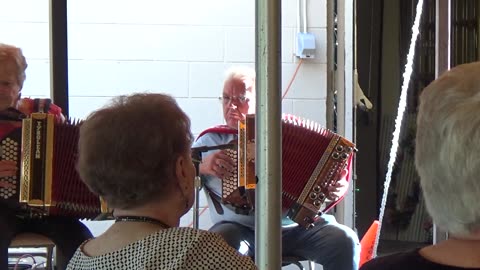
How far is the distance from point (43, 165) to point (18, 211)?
23 centimetres

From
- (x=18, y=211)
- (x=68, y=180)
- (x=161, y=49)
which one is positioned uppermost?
(x=161, y=49)

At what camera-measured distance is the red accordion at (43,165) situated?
8.71 ft

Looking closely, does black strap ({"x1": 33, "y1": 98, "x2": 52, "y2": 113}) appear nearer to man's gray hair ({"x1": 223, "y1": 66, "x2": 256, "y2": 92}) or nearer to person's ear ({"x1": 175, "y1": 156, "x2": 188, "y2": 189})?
man's gray hair ({"x1": 223, "y1": 66, "x2": 256, "y2": 92})

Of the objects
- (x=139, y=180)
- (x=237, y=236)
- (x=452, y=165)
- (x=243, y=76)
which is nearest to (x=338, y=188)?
(x=237, y=236)

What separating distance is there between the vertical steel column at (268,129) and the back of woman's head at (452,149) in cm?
50

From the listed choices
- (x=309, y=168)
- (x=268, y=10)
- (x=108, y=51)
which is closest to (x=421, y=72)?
(x=108, y=51)

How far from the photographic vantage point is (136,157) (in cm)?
146

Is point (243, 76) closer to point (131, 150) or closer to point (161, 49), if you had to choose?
point (161, 49)

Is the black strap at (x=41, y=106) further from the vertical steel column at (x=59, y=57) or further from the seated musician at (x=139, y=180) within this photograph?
the seated musician at (x=139, y=180)

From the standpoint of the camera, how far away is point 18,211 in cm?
277

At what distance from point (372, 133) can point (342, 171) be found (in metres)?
2.14

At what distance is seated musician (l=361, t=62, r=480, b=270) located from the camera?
46.5 inches

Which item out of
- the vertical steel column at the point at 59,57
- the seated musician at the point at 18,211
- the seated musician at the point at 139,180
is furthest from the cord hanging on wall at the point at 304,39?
the seated musician at the point at 139,180

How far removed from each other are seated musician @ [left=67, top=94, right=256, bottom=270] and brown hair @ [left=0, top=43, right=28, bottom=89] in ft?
5.15
